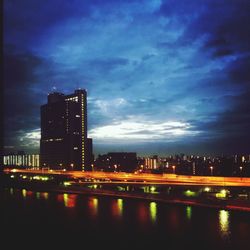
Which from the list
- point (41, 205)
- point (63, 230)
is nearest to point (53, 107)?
point (41, 205)

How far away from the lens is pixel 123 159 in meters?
170

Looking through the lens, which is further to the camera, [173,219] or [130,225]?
[173,219]

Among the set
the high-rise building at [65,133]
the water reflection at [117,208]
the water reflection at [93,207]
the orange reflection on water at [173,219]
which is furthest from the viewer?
the high-rise building at [65,133]

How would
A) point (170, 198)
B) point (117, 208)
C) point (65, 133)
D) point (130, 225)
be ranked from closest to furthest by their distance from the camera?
point (130, 225), point (117, 208), point (170, 198), point (65, 133)

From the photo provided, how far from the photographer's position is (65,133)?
153750 millimetres

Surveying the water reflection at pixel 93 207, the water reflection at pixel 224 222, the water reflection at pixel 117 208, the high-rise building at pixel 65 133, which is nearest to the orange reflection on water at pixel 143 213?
the water reflection at pixel 117 208

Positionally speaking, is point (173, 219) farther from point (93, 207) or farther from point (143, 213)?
point (93, 207)

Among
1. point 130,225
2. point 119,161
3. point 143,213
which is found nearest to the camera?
point 130,225

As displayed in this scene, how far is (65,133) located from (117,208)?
111549mm

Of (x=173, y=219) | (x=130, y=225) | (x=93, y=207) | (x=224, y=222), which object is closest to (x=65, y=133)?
(x=93, y=207)

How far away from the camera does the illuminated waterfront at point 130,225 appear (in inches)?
1083

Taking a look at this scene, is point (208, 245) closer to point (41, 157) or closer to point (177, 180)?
point (177, 180)

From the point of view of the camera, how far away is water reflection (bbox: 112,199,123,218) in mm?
40566

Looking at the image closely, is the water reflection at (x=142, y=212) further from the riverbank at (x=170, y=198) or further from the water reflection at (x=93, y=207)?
the water reflection at (x=93, y=207)
